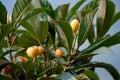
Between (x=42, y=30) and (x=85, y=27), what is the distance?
306 millimetres

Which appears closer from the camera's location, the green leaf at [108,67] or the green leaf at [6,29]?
the green leaf at [6,29]

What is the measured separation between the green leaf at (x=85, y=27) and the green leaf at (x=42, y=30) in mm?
263

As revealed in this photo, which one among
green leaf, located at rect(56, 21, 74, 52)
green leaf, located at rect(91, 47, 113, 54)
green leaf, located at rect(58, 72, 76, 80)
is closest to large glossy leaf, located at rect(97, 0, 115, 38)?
green leaf, located at rect(56, 21, 74, 52)

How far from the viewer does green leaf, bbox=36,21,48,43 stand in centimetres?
263

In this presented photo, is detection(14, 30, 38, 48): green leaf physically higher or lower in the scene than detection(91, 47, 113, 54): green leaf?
higher

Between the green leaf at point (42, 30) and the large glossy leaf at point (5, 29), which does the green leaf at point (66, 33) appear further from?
the large glossy leaf at point (5, 29)

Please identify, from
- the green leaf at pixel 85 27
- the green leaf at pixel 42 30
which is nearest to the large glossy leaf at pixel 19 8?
the green leaf at pixel 42 30

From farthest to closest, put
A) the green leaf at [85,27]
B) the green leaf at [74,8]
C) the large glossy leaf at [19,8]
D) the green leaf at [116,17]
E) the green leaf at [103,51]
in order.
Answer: the green leaf at [74,8] → the green leaf at [116,17] → the large glossy leaf at [19,8] → the green leaf at [85,27] → the green leaf at [103,51]

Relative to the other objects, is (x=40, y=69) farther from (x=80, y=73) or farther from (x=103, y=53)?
(x=103, y=53)

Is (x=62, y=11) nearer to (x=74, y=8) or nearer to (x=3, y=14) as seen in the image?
(x=74, y=8)

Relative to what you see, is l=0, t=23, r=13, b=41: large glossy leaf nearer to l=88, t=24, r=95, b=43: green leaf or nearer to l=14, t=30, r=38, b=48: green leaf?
l=14, t=30, r=38, b=48: green leaf

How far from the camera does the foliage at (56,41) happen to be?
2287 mm

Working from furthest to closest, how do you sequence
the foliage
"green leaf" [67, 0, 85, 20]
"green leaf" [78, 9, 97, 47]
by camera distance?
"green leaf" [67, 0, 85, 20], "green leaf" [78, 9, 97, 47], the foliage

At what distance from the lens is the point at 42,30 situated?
2.62 m
